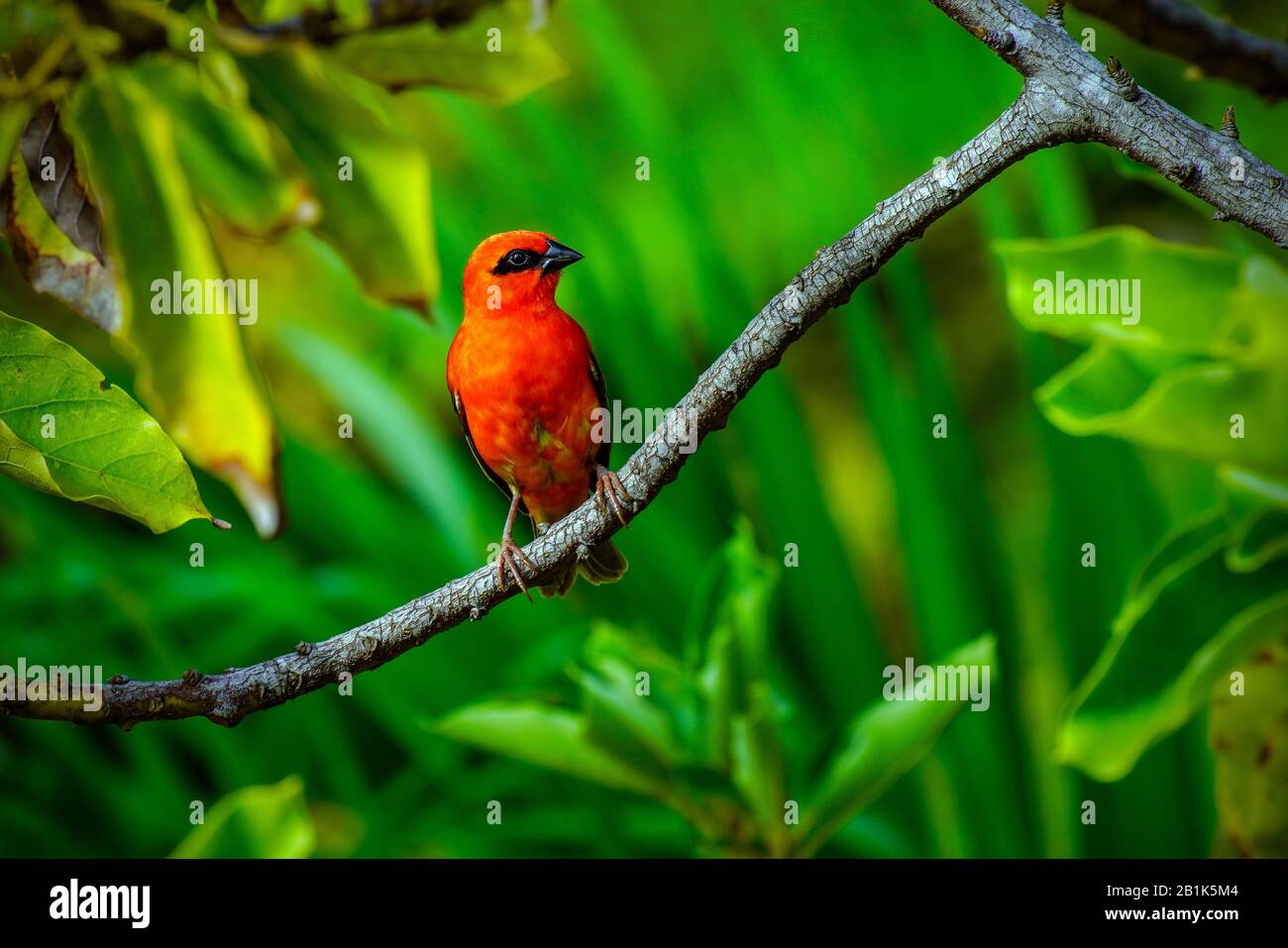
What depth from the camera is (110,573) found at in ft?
6.73

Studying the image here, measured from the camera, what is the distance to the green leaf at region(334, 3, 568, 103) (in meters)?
1.27

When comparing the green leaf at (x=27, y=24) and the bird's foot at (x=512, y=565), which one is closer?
the bird's foot at (x=512, y=565)

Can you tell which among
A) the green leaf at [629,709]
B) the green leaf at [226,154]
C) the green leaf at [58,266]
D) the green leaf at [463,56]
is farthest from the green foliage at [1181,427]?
the green leaf at [58,266]

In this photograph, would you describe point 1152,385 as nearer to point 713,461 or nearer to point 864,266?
point 864,266

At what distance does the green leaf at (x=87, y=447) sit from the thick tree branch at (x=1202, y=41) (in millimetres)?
933

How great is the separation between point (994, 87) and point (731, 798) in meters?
1.39

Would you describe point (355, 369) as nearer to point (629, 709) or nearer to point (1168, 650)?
point (629, 709)

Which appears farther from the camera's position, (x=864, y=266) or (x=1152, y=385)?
(x=1152, y=385)

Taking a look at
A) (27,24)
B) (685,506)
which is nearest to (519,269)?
(27,24)

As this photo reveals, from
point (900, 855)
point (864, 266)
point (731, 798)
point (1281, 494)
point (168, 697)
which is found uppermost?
point (864, 266)

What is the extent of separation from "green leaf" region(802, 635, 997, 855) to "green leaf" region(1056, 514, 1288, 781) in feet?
0.50

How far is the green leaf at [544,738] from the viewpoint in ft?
4.65

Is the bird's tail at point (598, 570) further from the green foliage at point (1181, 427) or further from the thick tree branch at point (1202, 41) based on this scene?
the thick tree branch at point (1202, 41)

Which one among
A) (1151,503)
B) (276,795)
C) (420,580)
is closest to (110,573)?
(420,580)
